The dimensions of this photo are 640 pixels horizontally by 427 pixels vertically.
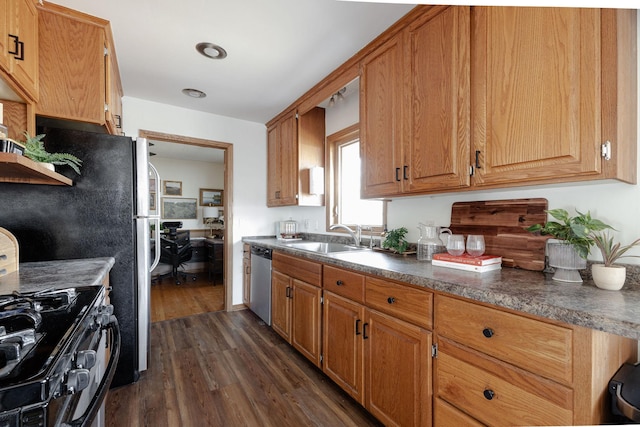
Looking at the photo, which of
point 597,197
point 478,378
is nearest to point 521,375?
point 478,378

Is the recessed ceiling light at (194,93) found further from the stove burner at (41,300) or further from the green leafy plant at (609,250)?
the green leafy plant at (609,250)

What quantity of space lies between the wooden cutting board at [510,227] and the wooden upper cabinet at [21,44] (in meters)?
2.39

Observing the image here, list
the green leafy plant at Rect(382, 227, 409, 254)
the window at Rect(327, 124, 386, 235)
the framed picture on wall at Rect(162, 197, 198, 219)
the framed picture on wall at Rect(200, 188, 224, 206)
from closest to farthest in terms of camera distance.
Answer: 1. the green leafy plant at Rect(382, 227, 409, 254)
2. the window at Rect(327, 124, 386, 235)
3. the framed picture on wall at Rect(162, 197, 198, 219)
4. the framed picture on wall at Rect(200, 188, 224, 206)

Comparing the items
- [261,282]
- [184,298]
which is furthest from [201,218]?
[261,282]

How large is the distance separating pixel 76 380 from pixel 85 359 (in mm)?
74

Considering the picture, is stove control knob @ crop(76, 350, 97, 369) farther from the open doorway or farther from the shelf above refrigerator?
the open doorway

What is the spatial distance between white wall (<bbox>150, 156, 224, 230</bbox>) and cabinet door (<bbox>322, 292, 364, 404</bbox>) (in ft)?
15.5

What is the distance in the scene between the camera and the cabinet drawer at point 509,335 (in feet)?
3.09

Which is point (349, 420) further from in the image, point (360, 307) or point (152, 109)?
point (152, 109)

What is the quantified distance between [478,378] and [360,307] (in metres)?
0.67

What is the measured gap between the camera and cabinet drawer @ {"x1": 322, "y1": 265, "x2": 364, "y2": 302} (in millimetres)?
1684

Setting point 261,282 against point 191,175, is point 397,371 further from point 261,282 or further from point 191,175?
point 191,175

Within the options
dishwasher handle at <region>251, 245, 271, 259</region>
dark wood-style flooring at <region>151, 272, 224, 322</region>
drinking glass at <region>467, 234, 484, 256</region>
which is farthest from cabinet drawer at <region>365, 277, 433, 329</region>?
dark wood-style flooring at <region>151, 272, 224, 322</region>

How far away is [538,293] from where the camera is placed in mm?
1061
